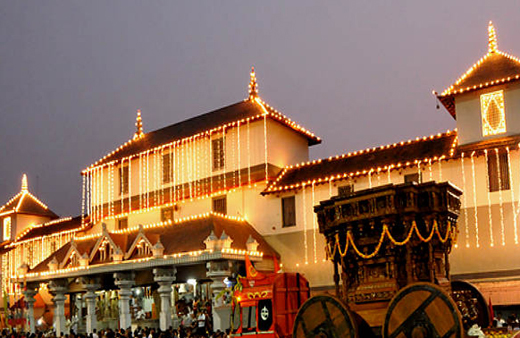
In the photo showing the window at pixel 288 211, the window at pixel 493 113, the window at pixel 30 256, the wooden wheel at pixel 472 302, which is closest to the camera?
the wooden wheel at pixel 472 302

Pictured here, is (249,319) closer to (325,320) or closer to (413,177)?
(325,320)

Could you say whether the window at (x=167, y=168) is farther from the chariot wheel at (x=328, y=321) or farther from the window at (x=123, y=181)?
the chariot wheel at (x=328, y=321)

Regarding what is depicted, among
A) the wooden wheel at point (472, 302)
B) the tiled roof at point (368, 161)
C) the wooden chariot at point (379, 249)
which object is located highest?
the tiled roof at point (368, 161)

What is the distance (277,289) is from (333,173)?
13303 mm

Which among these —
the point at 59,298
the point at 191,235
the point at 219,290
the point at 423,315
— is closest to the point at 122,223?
the point at 59,298

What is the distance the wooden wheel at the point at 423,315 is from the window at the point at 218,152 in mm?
24754

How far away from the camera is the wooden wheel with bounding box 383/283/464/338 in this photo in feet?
31.8

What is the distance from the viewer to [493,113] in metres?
26.4

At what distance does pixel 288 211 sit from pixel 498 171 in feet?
33.7

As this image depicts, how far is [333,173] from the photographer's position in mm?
30062

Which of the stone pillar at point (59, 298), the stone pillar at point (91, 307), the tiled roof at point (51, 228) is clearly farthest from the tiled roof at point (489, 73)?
the tiled roof at point (51, 228)

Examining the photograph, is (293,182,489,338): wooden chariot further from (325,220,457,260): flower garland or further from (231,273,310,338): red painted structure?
(231,273,310,338): red painted structure

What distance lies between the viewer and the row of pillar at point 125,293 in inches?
1070

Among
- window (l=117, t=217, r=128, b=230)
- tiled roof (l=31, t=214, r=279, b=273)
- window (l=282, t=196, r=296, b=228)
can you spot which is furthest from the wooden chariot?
window (l=117, t=217, r=128, b=230)
